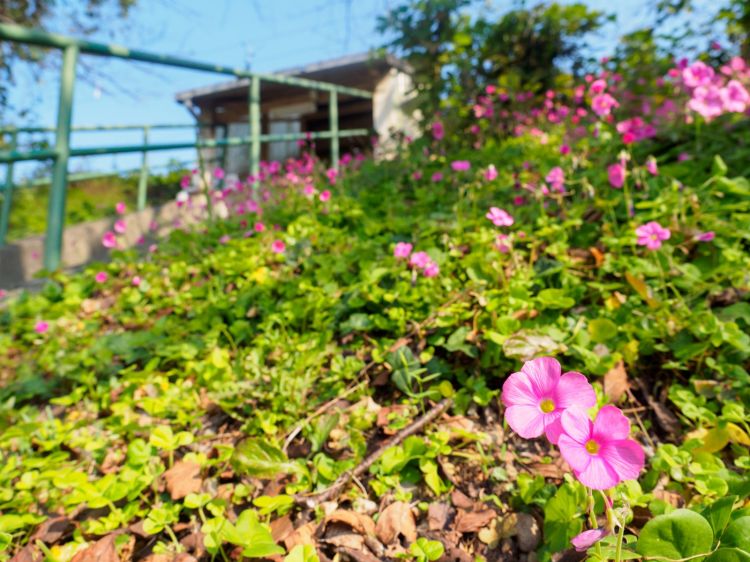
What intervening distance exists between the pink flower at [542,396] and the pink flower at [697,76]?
229 centimetres

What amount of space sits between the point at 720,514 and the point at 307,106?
1076 centimetres

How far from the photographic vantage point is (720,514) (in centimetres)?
63

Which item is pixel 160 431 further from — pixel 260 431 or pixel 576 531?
pixel 576 531

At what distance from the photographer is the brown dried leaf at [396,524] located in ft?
3.34

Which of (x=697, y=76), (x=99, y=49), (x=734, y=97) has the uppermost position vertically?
(x=99, y=49)

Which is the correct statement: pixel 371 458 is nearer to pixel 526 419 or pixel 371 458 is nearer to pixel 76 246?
pixel 526 419

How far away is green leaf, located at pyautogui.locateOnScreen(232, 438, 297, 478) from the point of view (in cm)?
113

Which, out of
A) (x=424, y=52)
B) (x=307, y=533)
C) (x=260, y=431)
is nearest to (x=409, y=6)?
(x=424, y=52)

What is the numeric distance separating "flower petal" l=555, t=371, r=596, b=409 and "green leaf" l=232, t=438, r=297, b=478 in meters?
0.76

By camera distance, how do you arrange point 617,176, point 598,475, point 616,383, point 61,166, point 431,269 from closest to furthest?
point 598,475, point 616,383, point 431,269, point 617,176, point 61,166

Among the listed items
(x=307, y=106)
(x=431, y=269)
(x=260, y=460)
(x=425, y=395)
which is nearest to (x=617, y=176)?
(x=431, y=269)

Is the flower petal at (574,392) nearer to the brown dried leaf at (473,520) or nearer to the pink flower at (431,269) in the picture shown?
the brown dried leaf at (473,520)

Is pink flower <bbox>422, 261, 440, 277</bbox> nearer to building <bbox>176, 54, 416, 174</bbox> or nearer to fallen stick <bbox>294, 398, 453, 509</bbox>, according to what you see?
fallen stick <bbox>294, 398, 453, 509</bbox>

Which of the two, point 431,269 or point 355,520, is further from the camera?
point 431,269
